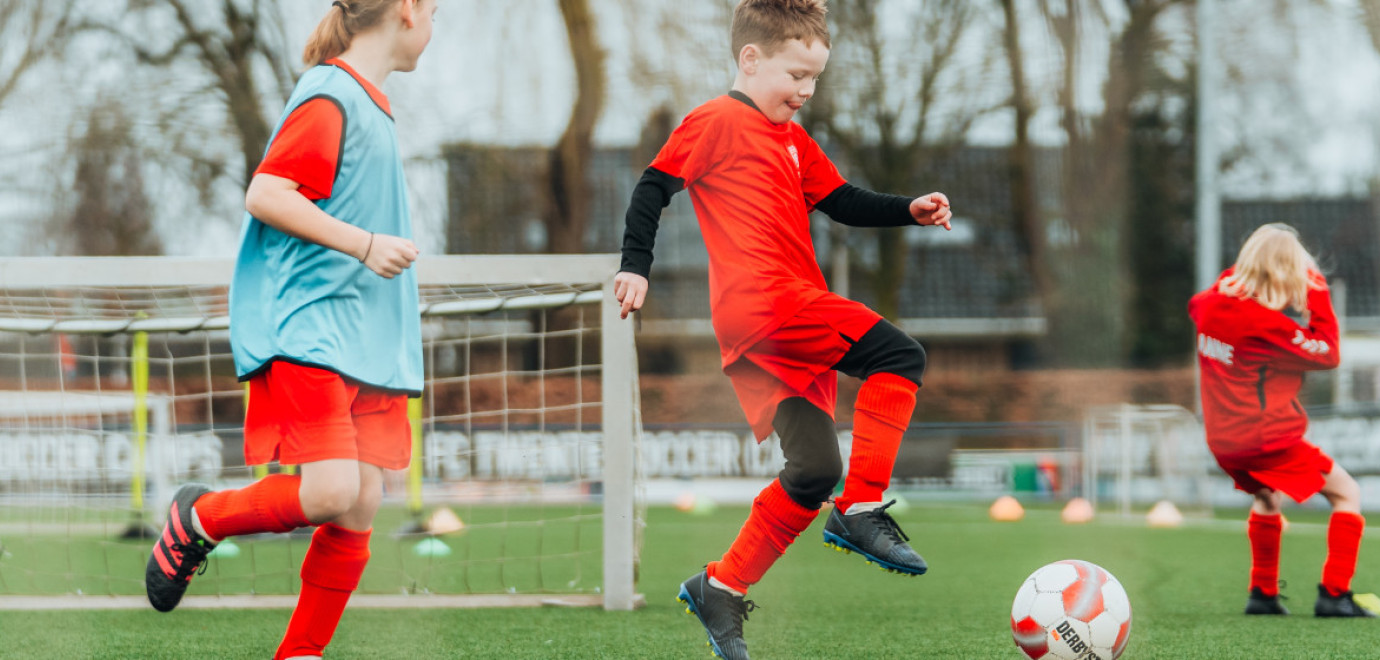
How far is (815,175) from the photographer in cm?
308

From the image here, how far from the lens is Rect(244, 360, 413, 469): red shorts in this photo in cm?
239

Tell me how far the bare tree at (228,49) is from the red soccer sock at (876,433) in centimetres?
1237

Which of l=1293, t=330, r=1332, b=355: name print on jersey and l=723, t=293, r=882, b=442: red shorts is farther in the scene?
l=1293, t=330, r=1332, b=355: name print on jersey

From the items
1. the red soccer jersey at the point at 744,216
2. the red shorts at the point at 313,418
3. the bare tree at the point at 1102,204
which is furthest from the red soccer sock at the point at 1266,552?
the bare tree at the point at 1102,204

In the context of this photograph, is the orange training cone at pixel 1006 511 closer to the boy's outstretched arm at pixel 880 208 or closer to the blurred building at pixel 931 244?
the blurred building at pixel 931 244

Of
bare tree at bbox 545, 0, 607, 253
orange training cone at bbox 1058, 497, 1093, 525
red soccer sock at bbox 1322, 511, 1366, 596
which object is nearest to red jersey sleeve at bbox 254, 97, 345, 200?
red soccer sock at bbox 1322, 511, 1366, 596

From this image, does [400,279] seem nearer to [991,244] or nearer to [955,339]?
[991,244]

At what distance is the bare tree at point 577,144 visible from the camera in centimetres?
1334

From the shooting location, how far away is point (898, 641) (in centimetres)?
365

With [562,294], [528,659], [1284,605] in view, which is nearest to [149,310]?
[562,294]

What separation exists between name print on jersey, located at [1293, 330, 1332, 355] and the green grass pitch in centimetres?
88

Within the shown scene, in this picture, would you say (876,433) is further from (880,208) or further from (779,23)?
(779,23)

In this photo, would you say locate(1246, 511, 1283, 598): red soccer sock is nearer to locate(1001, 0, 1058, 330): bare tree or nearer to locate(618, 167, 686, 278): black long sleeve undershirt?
A: locate(618, 167, 686, 278): black long sleeve undershirt

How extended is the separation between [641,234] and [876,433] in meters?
0.66
